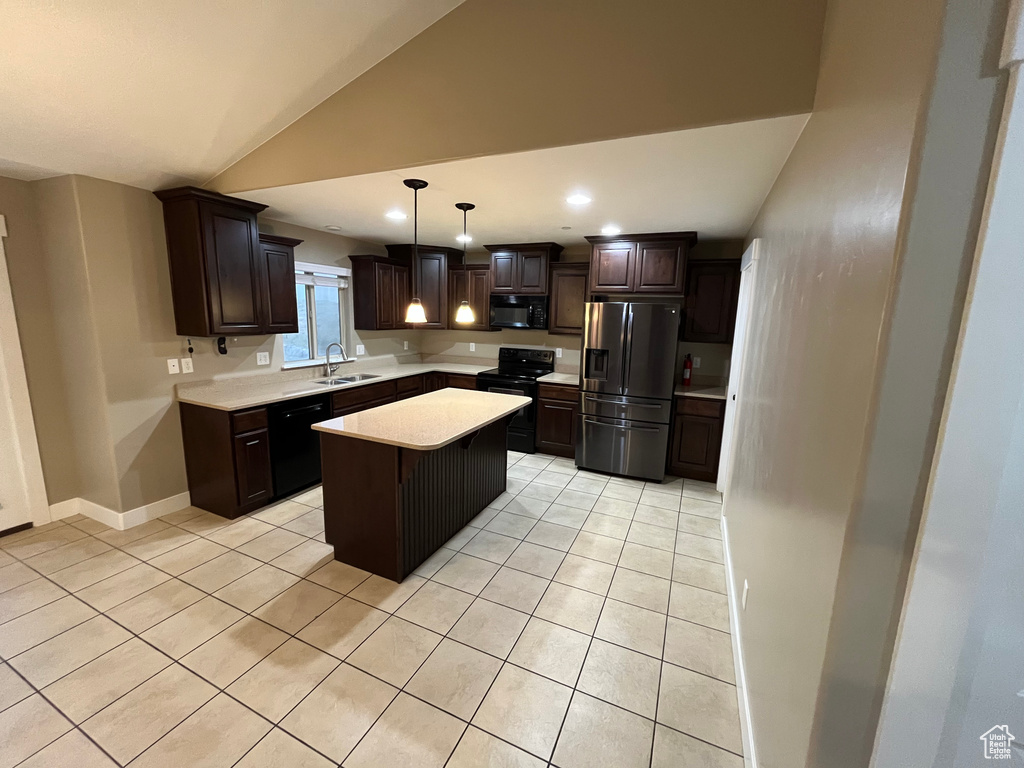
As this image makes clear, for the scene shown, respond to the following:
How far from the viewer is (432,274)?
512 cm

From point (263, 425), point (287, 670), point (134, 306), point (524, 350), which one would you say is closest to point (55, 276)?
point (134, 306)

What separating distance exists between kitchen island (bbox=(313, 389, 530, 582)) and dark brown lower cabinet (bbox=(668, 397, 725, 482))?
1904 millimetres

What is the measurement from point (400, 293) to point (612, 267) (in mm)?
2528

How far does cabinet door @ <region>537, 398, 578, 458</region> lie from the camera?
4.48 metres

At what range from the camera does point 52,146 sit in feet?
7.48

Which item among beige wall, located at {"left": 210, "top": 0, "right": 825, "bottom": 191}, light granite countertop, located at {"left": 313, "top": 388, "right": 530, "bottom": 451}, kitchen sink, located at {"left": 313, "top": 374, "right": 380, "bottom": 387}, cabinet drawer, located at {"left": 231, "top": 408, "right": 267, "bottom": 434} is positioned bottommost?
cabinet drawer, located at {"left": 231, "top": 408, "right": 267, "bottom": 434}

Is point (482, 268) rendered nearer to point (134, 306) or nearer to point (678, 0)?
point (134, 306)

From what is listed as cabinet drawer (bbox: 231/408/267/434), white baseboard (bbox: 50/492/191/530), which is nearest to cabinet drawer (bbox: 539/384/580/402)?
cabinet drawer (bbox: 231/408/267/434)

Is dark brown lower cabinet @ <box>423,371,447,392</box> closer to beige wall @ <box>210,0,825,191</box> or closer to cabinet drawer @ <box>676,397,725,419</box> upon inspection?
cabinet drawer @ <box>676,397,725,419</box>

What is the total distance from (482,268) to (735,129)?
12.0 feet

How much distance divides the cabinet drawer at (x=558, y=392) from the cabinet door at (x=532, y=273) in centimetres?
108

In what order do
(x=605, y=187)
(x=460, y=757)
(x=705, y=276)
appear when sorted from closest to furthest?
(x=460, y=757), (x=605, y=187), (x=705, y=276)

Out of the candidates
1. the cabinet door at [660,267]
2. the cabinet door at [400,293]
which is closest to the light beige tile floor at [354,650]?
the cabinet door at [660,267]

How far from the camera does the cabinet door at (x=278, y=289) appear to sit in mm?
3414
